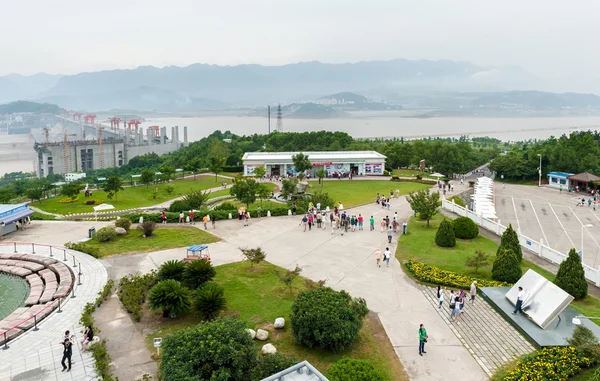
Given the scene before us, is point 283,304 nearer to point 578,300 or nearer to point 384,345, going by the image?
point 384,345

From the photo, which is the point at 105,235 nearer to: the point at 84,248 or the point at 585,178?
the point at 84,248

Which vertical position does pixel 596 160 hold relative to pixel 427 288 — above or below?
above

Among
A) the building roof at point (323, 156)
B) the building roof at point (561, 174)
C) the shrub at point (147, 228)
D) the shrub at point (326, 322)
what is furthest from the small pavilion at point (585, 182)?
the shrub at point (147, 228)

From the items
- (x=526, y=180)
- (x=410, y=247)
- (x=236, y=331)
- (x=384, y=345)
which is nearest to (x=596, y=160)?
(x=526, y=180)

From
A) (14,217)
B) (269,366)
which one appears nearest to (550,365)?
(269,366)

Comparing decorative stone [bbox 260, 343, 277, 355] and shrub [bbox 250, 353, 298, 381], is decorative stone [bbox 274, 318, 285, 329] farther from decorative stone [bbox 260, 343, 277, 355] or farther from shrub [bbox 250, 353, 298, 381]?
shrub [bbox 250, 353, 298, 381]

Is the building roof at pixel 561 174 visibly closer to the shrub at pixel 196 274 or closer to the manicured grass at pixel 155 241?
the manicured grass at pixel 155 241
